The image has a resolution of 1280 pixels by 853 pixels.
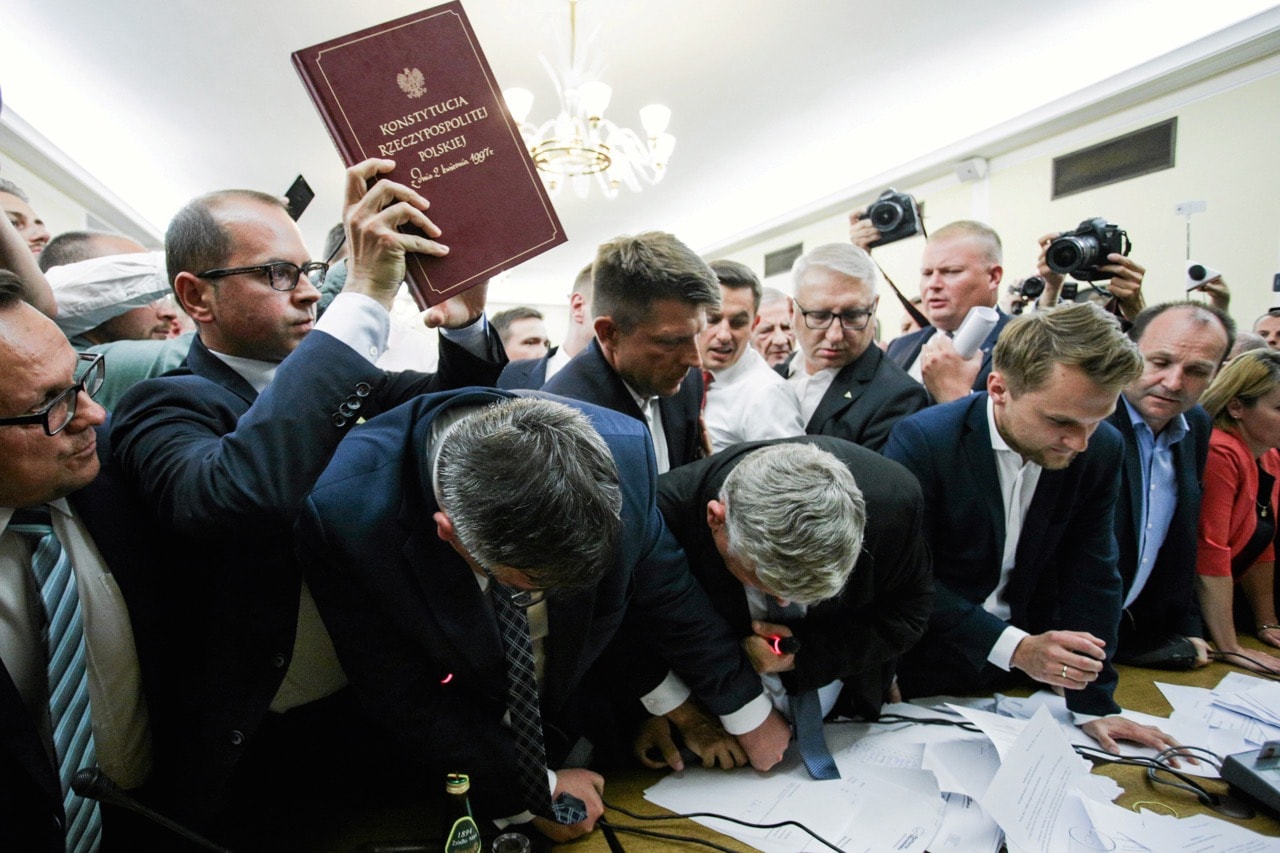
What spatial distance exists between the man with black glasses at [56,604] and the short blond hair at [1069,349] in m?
1.78

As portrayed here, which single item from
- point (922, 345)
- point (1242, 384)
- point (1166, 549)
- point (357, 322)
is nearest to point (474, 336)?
point (357, 322)

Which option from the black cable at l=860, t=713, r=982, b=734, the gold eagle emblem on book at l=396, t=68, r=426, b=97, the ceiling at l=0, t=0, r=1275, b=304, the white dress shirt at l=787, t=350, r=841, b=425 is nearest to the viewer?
the gold eagle emblem on book at l=396, t=68, r=426, b=97

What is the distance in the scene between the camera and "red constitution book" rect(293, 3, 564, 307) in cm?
92

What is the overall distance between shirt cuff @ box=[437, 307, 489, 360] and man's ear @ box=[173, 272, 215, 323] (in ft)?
1.28

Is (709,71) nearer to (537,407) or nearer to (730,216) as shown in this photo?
(730,216)

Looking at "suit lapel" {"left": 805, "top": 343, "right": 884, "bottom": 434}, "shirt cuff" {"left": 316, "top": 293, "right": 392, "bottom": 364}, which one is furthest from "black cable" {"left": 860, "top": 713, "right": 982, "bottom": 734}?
"shirt cuff" {"left": 316, "top": 293, "right": 392, "bottom": 364}

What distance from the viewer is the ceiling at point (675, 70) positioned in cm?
386

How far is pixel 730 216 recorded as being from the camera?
26.8ft

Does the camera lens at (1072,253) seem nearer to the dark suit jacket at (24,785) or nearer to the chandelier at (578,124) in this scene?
the chandelier at (578,124)

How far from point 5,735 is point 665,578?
3.21 ft

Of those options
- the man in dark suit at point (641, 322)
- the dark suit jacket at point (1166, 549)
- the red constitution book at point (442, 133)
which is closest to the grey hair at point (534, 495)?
the red constitution book at point (442, 133)

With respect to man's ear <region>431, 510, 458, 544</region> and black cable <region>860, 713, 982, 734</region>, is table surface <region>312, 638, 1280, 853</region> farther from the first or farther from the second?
man's ear <region>431, 510, 458, 544</region>

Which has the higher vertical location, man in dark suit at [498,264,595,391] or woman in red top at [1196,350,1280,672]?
man in dark suit at [498,264,595,391]

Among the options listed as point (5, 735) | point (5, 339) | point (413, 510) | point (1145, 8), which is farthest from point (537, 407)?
point (1145, 8)
